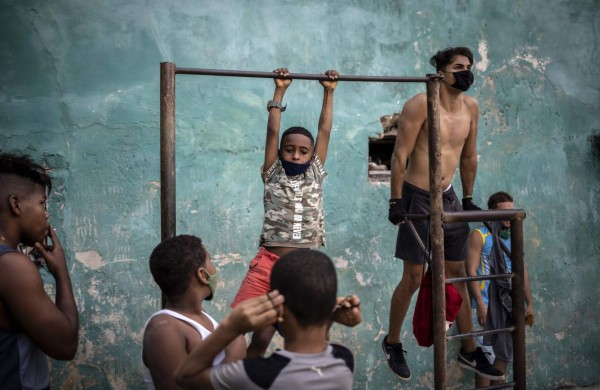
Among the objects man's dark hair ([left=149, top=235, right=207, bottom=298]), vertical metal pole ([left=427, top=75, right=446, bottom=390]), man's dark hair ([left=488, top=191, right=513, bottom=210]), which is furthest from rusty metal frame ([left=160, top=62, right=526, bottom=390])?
man's dark hair ([left=488, top=191, right=513, bottom=210])

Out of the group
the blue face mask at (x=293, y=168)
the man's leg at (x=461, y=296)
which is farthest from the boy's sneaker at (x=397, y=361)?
the blue face mask at (x=293, y=168)

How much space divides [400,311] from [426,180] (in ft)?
2.68

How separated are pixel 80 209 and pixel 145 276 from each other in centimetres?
65

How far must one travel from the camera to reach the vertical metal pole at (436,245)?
10.8ft

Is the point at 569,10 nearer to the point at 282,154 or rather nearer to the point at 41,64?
the point at 282,154

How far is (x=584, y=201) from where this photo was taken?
6145mm

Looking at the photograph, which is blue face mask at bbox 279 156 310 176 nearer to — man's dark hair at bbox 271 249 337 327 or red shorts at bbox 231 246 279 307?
red shorts at bbox 231 246 279 307

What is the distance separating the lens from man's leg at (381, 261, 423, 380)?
405cm

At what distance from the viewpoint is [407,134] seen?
4.03 meters

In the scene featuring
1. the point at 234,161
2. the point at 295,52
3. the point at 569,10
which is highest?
the point at 569,10

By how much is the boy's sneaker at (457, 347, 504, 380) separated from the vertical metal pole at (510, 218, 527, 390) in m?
0.65

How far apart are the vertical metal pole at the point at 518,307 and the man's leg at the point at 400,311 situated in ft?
2.01

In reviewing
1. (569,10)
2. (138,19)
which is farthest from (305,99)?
(569,10)

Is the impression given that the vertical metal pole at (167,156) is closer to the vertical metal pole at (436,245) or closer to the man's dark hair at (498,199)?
the vertical metal pole at (436,245)
